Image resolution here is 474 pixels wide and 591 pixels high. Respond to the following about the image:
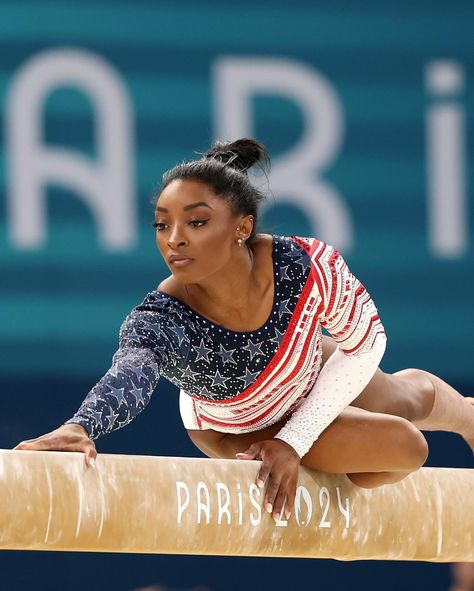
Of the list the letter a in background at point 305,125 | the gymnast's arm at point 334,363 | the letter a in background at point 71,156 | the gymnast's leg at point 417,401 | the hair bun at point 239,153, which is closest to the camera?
the gymnast's arm at point 334,363

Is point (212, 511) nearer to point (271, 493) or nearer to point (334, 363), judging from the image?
point (271, 493)

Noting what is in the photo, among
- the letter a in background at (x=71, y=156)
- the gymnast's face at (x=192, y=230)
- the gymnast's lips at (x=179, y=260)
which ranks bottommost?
the gymnast's lips at (x=179, y=260)

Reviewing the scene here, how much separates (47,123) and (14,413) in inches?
43.7

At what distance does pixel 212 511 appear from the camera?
274cm

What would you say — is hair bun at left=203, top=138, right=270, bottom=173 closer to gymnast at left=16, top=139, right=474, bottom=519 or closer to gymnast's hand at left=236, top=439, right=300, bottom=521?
gymnast at left=16, top=139, right=474, bottom=519

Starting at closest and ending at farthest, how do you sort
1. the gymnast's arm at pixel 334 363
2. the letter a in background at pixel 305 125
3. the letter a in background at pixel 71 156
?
the gymnast's arm at pixel 334 363 → the letter a in background at pixel 71 156 → the letter a in background at pixel 305 125

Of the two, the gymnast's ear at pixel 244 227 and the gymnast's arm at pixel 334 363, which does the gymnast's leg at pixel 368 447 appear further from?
the gymnast's ear at pixel 244 227

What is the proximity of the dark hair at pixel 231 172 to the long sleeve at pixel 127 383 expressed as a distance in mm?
311

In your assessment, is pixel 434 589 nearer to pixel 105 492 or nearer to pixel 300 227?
pixel 300 227

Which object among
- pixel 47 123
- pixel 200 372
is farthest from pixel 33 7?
pixel 200 372

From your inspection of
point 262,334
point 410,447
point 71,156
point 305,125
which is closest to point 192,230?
point 262,334

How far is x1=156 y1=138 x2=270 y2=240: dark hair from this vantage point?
114 inches

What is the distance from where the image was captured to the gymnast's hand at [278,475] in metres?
2.82

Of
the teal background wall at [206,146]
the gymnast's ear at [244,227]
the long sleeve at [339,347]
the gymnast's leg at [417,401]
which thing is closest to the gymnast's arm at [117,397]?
the gymnast's ear at [244,227]
